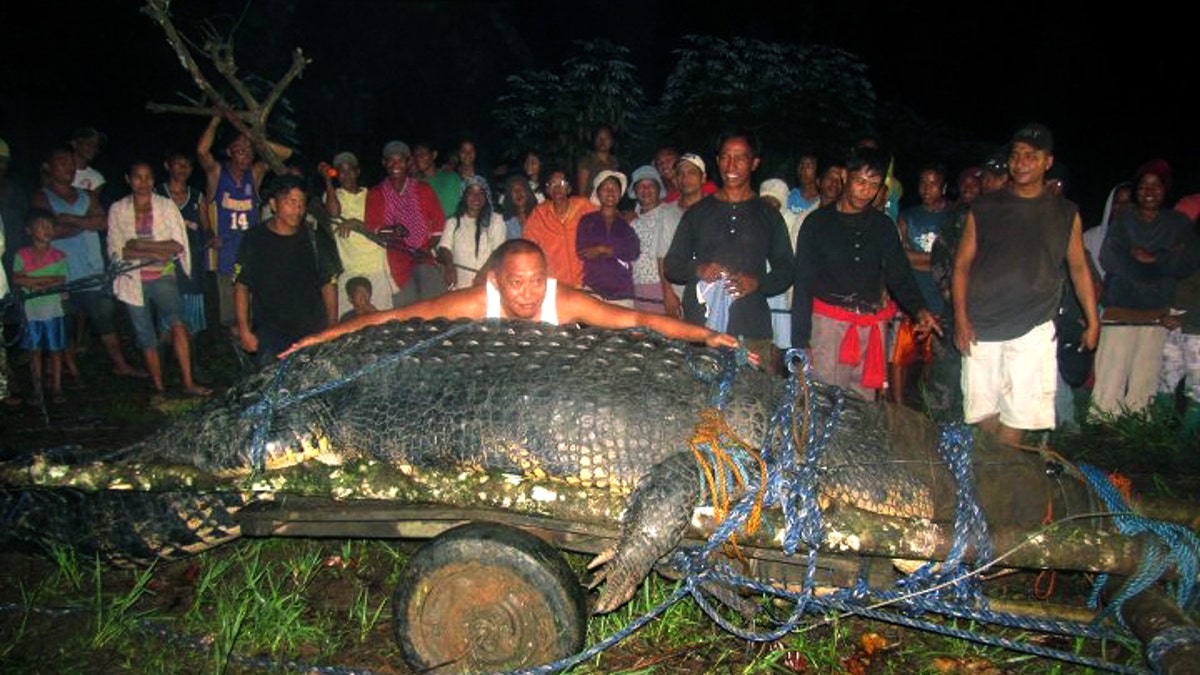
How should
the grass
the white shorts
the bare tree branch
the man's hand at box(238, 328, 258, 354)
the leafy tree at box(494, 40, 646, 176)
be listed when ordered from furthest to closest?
the leafy tree at box(494, 40, 646, 176) < the bare tree branch < the man's hand at box(238, 328, 258, 354) < the white shorts < the grass

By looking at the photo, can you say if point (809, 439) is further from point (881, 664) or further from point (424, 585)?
point (424, 585)

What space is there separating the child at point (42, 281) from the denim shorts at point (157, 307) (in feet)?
1.83

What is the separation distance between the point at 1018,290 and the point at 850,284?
90cm

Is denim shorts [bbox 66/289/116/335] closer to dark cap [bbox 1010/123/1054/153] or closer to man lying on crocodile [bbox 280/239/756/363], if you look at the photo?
man lying on crocodile [bbox 280/239/756/363]

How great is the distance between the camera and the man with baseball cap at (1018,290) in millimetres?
4078

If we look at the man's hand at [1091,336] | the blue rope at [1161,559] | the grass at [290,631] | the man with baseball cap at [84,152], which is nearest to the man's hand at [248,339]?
the grass at [290,631]

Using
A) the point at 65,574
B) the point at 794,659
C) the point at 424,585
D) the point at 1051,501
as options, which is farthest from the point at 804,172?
the point at 65,574

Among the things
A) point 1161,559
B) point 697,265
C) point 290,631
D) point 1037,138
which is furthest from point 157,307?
point 1161,559

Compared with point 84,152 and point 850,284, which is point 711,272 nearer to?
point 850,284

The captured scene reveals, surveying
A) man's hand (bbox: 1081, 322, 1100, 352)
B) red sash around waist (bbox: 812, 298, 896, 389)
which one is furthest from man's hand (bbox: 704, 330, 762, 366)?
man's hand (bbox: 1081, 322, 1100, 352)

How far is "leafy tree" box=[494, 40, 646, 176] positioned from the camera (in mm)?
12031

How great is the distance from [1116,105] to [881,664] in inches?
600

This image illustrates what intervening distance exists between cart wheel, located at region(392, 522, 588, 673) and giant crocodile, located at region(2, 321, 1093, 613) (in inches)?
9.2

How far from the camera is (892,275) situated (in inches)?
175
